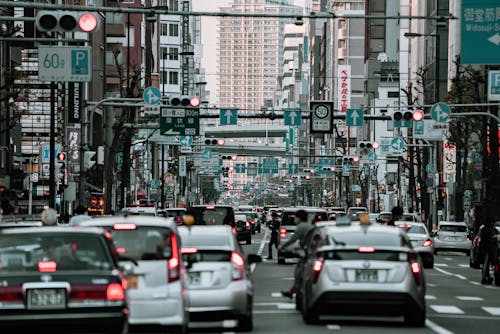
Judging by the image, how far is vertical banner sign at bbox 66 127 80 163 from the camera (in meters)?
57.2

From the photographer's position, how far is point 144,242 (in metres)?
18.7

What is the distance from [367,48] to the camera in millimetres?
198875

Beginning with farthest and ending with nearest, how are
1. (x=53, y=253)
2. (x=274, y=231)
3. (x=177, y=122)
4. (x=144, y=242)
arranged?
(x=177, y=122) → (x=274, y=231) → (x=144, y=242) → (x=53, y=253)

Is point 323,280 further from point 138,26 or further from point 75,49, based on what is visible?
point 138,26

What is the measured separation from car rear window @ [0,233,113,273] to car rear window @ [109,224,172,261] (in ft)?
7.36

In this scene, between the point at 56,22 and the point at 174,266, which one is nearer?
the point at 174,266

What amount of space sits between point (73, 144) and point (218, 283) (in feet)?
125

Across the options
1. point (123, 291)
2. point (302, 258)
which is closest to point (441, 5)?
point (302, 258)

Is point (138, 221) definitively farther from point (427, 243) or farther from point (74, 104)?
point (74, 104)

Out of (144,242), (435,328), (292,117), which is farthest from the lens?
(292,117)

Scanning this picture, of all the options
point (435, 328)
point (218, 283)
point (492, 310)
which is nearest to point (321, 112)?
point (492, 310)

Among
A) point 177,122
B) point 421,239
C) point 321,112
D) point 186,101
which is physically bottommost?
point 421,239

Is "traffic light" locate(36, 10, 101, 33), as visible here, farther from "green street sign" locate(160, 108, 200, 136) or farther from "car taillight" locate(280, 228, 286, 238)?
"green street sign" locate(160, 108, 200, 136)

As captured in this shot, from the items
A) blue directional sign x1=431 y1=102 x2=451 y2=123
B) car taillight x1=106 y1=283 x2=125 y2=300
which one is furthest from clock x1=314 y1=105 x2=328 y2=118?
car taillight x1=106 y1=283 x2=125 y2=300
